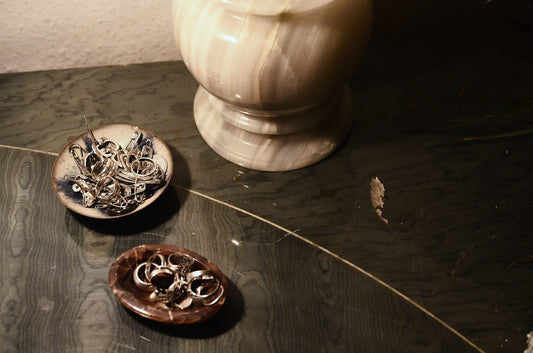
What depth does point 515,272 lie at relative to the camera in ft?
3.04

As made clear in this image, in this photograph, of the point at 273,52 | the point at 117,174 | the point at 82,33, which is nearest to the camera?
the point at 273,52

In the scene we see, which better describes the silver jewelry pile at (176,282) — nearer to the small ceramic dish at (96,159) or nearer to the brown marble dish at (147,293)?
the brown marble dish at (147,293)

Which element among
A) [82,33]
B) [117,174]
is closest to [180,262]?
[117,174]

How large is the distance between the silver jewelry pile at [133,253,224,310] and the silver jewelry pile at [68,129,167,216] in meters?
0.12

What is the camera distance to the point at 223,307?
2.86 ft

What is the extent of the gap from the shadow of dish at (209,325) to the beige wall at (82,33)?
0.63m

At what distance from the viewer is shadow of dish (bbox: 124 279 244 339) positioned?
844 mm

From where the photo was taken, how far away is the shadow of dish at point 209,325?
844mm

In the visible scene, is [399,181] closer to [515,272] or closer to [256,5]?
[515,272]

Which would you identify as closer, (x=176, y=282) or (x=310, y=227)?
(x=176, y=282)

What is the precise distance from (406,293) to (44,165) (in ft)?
2.30

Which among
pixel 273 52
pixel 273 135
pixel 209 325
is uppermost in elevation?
pixel 273 52

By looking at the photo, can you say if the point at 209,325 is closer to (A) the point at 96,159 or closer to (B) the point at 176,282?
(B) the point at 176,282

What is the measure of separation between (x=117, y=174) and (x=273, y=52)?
13.6 inches
